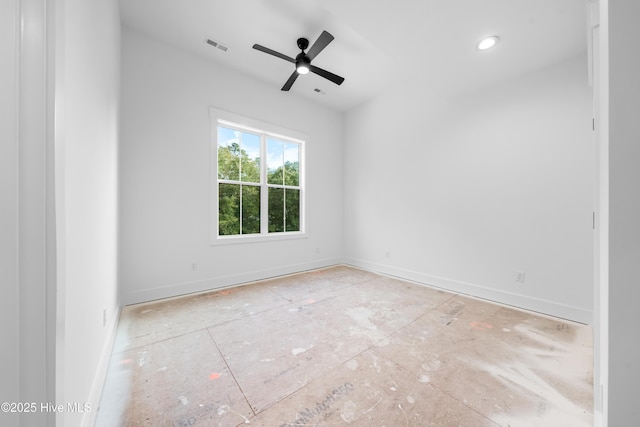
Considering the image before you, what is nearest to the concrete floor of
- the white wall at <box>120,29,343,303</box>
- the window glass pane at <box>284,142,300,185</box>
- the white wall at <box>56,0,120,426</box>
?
the white wall at <box>56,0,120,426</box>

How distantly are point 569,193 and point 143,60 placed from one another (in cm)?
502

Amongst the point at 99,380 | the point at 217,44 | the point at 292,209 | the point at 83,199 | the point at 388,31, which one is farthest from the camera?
the point at 292,209

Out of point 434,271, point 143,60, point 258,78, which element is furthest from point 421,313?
point 143,60

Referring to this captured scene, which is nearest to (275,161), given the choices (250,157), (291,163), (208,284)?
(291,163)

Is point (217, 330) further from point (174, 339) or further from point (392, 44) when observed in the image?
point (392, 44)

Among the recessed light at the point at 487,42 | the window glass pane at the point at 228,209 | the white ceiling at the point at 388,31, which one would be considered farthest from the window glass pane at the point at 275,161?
the recessed light at the point at 487,42

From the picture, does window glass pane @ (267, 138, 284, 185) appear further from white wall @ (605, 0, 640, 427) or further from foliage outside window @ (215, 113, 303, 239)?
white wall @ (605, 0, 640, 427)

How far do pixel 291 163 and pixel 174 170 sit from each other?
1907 millimetres

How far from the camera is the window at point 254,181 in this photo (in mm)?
3430

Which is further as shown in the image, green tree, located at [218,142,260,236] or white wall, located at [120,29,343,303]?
green tree, located at [218,142,260,236]

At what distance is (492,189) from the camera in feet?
9.60

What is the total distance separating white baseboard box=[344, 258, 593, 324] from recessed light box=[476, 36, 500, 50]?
2.68 m

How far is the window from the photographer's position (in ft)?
11.3

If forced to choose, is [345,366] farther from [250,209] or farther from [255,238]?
[250,209]
